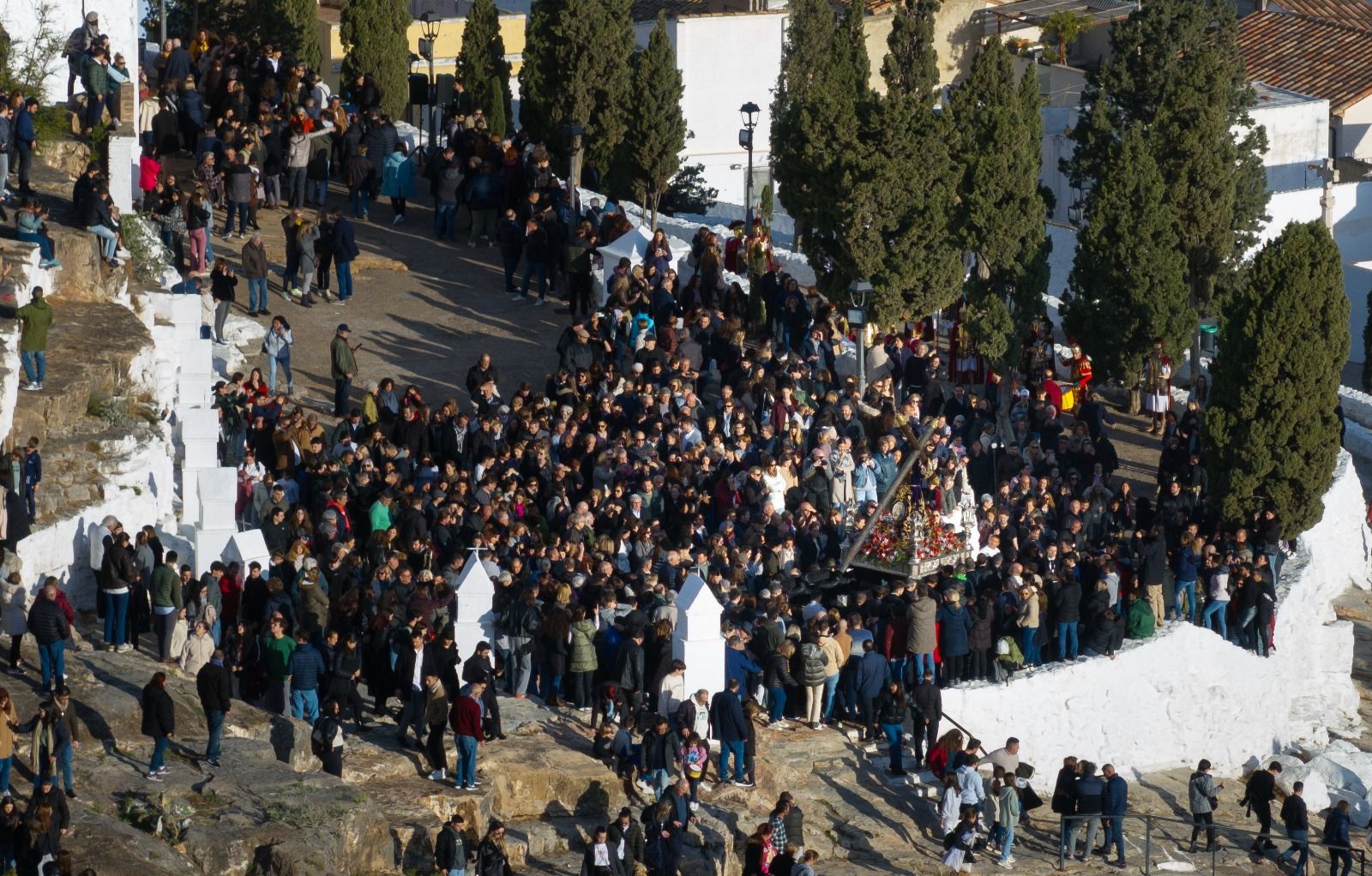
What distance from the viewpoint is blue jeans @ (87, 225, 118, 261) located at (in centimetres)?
3095

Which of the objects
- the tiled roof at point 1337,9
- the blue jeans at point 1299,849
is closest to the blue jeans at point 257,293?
the blue jeans at point 1299,849

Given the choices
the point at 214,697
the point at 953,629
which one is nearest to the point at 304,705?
the point at 214,697

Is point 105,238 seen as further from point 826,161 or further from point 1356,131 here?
point 1356,131

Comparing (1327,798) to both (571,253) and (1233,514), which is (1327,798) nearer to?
(1233,514)

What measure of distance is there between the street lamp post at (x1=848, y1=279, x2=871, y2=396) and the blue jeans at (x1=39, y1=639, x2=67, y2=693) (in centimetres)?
1077

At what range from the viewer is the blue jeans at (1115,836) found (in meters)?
26.1

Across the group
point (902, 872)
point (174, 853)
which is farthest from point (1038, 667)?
point (174, 853)

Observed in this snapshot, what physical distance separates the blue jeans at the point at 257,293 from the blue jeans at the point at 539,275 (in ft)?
11.7

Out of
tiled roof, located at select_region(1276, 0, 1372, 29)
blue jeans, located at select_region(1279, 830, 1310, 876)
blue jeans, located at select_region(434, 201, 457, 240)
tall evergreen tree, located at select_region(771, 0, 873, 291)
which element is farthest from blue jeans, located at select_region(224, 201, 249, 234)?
tiled roof, located at select_region(1276, 0, 1372, 29)

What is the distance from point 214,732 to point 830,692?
6.40 metres

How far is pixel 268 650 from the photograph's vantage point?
77.7 feet

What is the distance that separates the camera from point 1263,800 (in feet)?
91.0

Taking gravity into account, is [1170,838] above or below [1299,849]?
above

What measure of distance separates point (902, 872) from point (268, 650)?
254 inches
